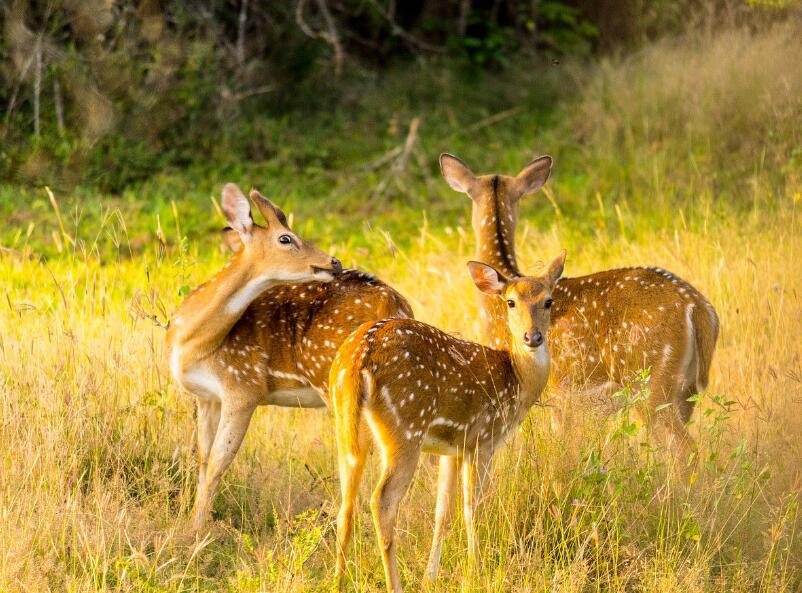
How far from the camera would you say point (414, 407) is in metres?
4.58

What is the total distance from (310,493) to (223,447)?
0.47 m

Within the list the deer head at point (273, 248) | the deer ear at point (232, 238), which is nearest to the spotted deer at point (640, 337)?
the deer head at point (273, 248)

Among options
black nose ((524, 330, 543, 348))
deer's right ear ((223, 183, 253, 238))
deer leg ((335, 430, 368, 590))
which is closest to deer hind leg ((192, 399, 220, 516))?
deer's right ear ((223, 183, 253, 238))

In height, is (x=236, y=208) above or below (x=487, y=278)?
above

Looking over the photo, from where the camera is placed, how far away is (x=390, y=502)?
450cm

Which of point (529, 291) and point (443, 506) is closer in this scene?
point (443, 506)

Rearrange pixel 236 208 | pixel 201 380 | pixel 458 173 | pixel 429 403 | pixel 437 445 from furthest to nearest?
pixel 458 173 → pixel 236 208 → pixel 201 380 → pixel 437 445 → pixel 429 403

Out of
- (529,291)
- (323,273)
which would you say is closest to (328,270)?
(323,273)

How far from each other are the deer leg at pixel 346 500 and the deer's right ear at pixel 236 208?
1.57 meters

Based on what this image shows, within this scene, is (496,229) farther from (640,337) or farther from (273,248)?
(273,248)

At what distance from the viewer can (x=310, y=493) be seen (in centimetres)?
569

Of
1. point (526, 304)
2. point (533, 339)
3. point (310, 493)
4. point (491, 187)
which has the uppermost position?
point (491, 187)

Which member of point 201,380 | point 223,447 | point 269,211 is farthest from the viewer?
point 269,211

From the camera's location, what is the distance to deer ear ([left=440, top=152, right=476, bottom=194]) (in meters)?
6.96
